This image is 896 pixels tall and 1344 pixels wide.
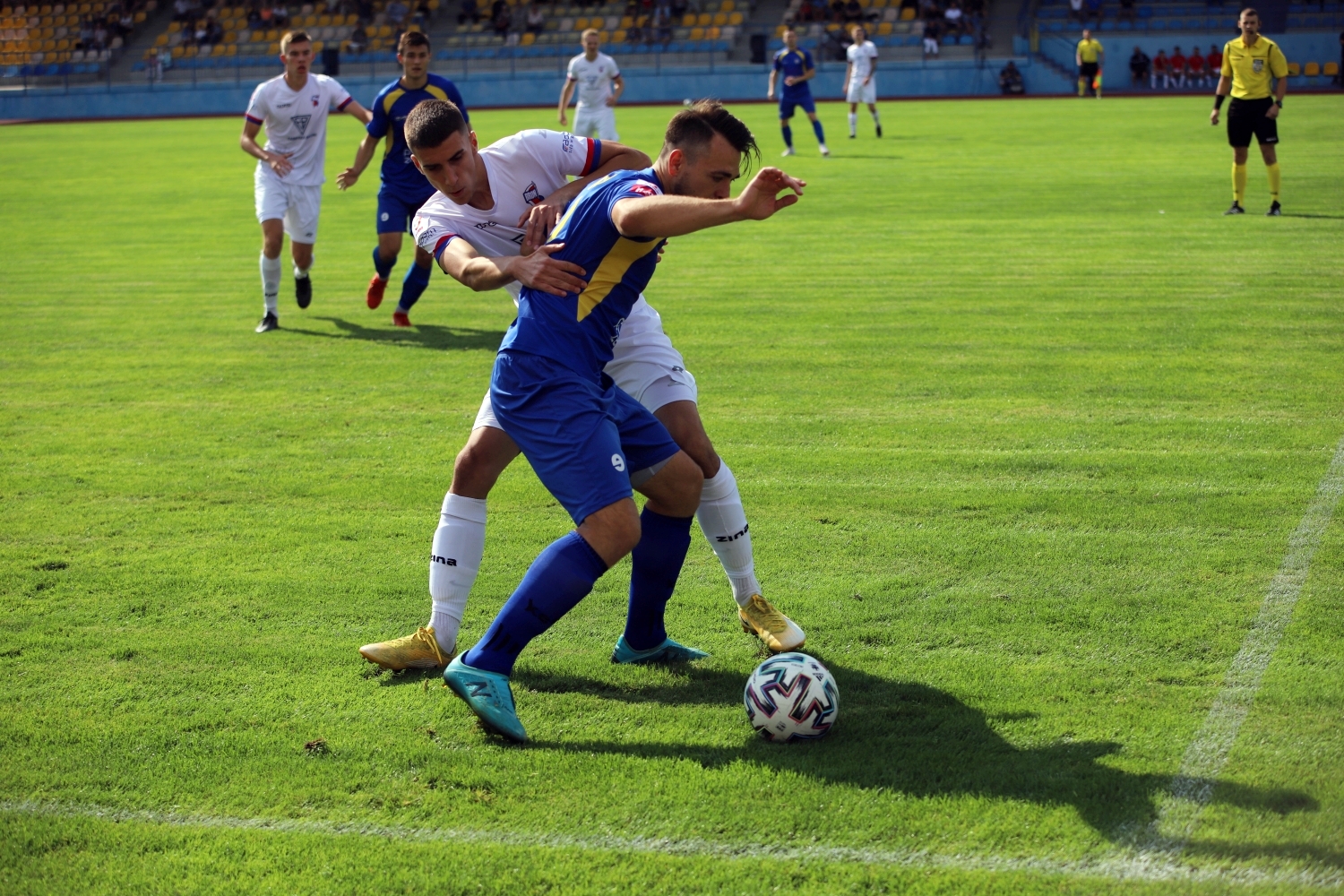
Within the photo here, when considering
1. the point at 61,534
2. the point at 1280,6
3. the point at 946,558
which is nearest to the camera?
the point at 946,558

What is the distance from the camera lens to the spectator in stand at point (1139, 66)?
4028 centimetres

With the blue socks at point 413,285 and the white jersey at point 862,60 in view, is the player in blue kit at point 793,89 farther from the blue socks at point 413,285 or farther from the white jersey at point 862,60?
the blue socks at point 413,285

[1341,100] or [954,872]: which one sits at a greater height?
[1341,100]

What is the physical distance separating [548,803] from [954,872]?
1.15m

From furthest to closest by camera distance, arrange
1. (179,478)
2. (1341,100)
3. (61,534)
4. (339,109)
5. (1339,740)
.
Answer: (1341,100) < (339,109) < (179,478) < (61,534) < (1339,740)

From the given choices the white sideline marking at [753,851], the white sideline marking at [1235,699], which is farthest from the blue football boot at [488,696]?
the white sideline marking at [1235,699]

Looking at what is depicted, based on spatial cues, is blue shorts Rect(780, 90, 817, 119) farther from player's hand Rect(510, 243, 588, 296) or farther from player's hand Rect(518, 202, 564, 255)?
player's hand Rect(510, 243, 588, 296)

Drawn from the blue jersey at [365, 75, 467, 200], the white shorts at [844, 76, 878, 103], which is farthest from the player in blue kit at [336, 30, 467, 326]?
the white shorts at [844, 76, 878, 103]

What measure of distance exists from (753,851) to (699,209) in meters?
1.76

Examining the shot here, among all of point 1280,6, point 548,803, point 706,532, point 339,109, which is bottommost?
point 548,803

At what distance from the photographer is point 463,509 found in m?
4.45

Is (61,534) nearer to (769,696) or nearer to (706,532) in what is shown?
(706,532)

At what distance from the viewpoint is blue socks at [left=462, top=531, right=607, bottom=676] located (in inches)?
152

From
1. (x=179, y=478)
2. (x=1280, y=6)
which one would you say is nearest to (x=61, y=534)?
(x=179, y=478)
